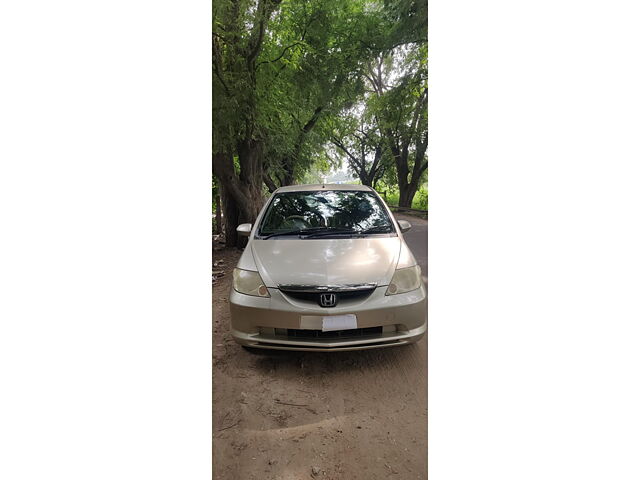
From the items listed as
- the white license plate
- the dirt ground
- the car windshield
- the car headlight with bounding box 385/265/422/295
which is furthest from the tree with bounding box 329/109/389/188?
the dirt ground

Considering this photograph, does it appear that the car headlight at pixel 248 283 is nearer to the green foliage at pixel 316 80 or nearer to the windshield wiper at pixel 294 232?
the windshield wiper at pixel 294 232

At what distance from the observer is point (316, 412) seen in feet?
4.72

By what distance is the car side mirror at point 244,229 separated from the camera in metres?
1.76

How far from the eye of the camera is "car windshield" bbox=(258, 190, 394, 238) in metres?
1.67

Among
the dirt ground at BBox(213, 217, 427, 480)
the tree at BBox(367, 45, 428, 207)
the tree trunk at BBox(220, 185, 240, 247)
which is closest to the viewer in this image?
the dirt ground at BBox(213, 217, 427, 480)

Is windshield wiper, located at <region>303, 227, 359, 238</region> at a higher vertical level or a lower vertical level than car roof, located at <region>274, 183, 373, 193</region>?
lower

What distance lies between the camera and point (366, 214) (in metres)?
1.72

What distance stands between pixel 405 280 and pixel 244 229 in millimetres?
880

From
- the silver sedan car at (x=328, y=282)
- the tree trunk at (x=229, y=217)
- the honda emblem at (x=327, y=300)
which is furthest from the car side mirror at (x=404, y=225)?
the tree trunk at (x=229, y=217)

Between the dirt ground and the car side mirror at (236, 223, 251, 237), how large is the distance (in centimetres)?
22

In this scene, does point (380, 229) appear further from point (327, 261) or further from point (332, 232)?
point (327, 261)

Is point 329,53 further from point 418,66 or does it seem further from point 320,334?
point 320,334

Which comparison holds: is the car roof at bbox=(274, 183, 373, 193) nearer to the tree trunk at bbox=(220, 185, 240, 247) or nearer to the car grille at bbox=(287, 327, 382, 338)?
the tree trunk at bbox=(220, 185, 240, 247)
